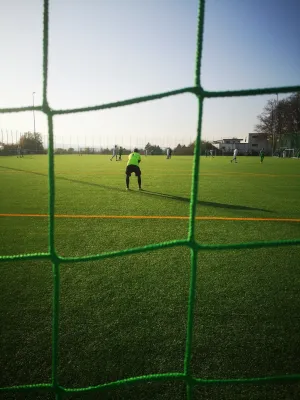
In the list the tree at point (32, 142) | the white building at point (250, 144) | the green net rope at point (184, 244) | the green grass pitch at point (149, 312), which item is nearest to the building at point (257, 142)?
the white building at point (250, 144)

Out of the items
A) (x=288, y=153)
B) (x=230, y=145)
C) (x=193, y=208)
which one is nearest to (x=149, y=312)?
(x=193, y=208)

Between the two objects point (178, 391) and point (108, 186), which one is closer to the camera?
point (178, 391)

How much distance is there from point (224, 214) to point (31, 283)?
345 centimetres

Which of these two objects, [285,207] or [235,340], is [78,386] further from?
[285,207]

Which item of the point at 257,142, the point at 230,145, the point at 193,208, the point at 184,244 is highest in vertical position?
the point at 257,142

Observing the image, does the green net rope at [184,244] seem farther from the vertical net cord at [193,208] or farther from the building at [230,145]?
the building at [230,145]

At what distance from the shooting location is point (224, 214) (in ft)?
16.1

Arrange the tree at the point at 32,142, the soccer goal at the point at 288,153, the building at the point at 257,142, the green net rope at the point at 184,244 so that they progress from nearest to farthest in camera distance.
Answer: the green net rope at the point at 184,244 < the soccer goal at the point at 288,153 < the tree at the point at 32,142 < the building at the point at 257,142

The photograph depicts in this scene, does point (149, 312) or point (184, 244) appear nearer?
point (184, 244)

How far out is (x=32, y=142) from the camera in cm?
4800

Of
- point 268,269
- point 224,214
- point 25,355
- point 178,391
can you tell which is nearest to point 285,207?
point 224,214

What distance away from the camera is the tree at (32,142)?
4744cm

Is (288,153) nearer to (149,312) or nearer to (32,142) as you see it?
(32,142)

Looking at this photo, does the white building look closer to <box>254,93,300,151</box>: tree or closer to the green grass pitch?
<box>254,93,300,151</box>: tree
